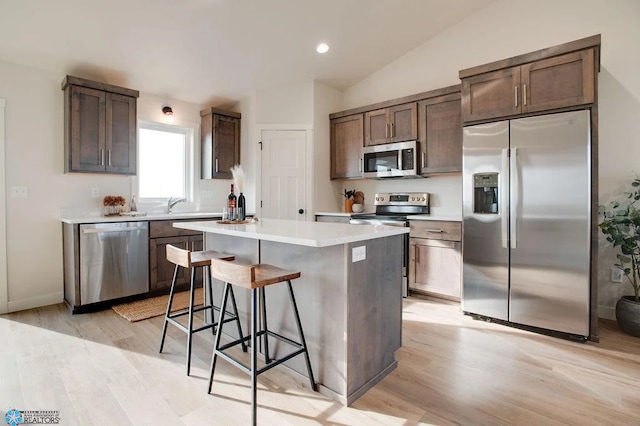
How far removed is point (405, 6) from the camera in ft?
11.6

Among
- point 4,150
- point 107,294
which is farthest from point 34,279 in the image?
point 4,150

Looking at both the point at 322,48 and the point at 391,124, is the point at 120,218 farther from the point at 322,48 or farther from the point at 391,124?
the point at 391,124

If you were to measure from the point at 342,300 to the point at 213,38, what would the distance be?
124 inches

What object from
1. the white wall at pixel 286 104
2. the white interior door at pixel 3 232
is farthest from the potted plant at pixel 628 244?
the white interior door at pixel 3 232

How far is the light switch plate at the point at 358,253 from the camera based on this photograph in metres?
1.84

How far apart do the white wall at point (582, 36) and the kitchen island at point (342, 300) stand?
234cm

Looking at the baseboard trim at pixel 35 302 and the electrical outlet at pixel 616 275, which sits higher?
the electrical outlet at pixel 616 275

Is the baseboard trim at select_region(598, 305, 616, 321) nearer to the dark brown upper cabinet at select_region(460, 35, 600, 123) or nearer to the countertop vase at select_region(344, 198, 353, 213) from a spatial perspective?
the dark brown upper cabinet at select_region(460, 35, 600, 123)

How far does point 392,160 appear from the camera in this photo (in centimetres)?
420

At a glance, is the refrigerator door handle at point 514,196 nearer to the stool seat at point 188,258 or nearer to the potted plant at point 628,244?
the potted plant at point 628,244

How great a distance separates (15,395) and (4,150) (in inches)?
101

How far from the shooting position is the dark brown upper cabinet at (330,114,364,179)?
180 inches

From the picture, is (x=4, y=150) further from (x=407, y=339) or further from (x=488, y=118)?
(x=488, y=118)

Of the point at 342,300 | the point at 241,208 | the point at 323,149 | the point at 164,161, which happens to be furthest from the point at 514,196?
the point at 164,161
